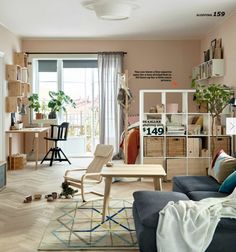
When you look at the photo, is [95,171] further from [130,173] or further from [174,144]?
[174,144]

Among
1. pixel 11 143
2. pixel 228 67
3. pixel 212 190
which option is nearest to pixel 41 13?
pixel 11 143

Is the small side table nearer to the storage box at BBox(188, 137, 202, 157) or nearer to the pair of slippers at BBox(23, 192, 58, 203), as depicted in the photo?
the pair of slippers at BBox(23, 192, 58, 203)

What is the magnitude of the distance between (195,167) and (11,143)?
3.69m

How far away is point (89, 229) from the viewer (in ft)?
13.6

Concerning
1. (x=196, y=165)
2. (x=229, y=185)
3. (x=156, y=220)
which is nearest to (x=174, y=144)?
(x=196, y=165)

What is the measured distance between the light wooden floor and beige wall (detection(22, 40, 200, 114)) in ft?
8.03

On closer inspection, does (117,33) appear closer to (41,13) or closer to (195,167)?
(41,13)

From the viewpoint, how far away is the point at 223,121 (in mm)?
6559

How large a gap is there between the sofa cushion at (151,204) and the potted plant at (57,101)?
5473 mm

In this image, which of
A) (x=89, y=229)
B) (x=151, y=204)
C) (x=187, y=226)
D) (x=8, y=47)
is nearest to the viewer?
(x=187, y=226)

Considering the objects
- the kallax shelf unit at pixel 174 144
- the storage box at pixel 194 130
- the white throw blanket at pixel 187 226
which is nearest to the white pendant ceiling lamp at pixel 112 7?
the kallax shelf unit at pixel 174 144

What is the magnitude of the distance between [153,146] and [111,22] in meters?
2.47

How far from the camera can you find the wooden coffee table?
428 cm

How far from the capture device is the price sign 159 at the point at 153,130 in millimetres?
6586
